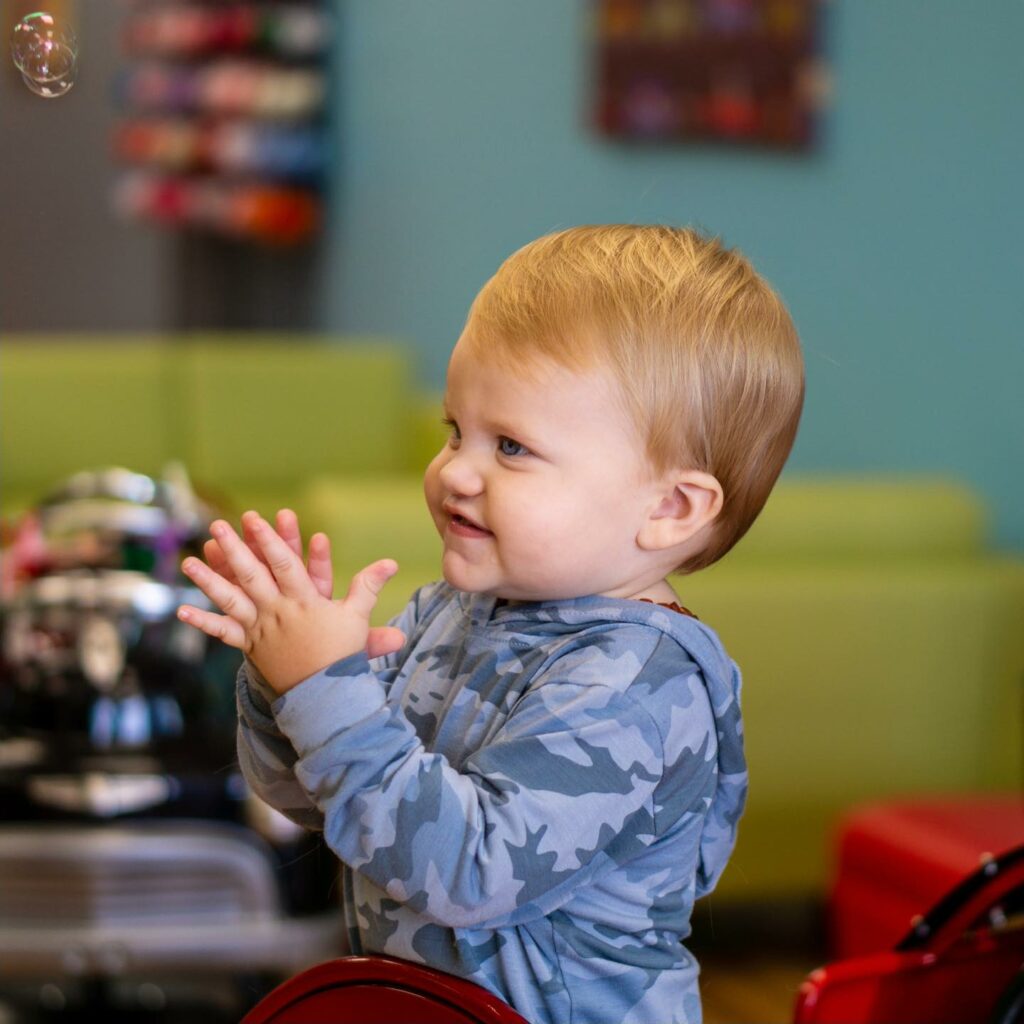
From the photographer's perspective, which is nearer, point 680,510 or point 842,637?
point 680,510

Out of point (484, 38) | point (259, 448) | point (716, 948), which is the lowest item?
point (716, 948)

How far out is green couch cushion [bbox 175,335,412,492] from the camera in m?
4.23

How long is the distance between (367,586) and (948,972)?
1.77ft

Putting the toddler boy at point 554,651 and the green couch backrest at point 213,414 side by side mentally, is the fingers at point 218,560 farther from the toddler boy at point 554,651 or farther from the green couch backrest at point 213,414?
the green couch backrest at point 213,414

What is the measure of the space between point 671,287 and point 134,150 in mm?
5941

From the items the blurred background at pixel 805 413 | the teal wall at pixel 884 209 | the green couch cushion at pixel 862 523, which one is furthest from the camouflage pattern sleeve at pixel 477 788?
the green couch cushion at pixel 862 523

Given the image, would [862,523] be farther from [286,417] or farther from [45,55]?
[286,417]

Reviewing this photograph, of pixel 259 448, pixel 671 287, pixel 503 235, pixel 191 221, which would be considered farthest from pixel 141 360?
pixel 671 287

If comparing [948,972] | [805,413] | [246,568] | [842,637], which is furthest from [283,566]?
[842,637]

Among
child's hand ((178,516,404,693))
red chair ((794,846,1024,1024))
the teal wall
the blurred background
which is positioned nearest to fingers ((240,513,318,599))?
child's hand ((178,516,404,693))

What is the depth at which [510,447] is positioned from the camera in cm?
82

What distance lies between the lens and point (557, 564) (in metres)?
0.82

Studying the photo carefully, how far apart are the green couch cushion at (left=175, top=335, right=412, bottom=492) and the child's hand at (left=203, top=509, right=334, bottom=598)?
3.41 metres

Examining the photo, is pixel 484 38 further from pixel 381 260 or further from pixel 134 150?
pixel 134 150
